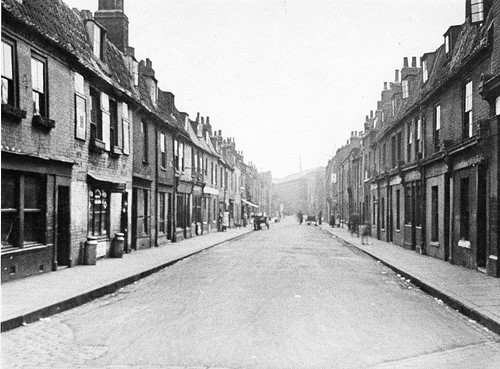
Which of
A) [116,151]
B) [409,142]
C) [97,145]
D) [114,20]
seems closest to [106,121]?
[116,151]

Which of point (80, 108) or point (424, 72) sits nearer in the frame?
point (80, 108)

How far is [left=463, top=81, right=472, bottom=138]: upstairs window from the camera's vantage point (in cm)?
1592

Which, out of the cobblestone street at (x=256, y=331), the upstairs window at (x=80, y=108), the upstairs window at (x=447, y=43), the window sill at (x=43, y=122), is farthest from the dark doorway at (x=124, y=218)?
the upstairs window at (x=447, y=43)

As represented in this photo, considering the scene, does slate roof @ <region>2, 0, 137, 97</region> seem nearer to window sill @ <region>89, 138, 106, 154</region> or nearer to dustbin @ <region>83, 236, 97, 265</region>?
window sill @ <region>89, 138, 106, 154</region>

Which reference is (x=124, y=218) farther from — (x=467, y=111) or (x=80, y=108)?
(x=467, y=111)

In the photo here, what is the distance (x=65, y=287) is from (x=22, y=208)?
2650mm

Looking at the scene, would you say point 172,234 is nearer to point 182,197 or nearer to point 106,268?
point 182,197

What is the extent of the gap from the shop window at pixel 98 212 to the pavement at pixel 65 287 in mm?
1101

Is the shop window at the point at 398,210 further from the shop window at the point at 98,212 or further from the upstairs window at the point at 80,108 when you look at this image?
the upstairs window at the point at 80,108

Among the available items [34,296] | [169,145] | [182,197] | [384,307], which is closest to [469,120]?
[384,307]

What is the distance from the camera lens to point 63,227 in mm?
15305

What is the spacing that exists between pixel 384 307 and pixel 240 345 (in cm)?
389

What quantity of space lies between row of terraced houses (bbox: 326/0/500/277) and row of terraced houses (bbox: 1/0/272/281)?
1085cm

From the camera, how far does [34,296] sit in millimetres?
9883
